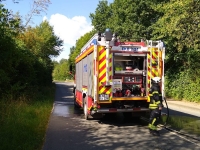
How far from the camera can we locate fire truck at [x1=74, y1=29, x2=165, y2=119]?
30.4ft

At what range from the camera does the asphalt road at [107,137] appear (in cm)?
689

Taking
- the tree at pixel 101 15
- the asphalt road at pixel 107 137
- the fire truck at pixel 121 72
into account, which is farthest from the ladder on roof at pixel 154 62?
the tree at pixel 101 15

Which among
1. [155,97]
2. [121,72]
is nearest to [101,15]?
[121,72]

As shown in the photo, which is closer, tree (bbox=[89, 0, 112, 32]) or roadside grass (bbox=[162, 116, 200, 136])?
roadside grass (bbox=[162, 116, 200, 136])

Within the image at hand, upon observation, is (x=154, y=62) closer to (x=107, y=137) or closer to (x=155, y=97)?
(x=155, y=97)

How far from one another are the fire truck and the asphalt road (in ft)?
2.12

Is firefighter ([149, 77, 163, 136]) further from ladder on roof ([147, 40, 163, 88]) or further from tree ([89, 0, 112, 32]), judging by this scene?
tree ([89, 0, 112, 32])

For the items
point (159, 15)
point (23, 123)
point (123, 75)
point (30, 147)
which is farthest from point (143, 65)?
point (159, 15)

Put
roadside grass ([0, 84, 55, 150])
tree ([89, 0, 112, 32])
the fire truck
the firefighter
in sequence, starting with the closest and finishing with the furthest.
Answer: roadside grass ([0, 84, 55, 150]), the firefighter, the fire truck, tree ([89, 0, 112, 32])

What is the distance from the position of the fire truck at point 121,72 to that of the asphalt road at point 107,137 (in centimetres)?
64

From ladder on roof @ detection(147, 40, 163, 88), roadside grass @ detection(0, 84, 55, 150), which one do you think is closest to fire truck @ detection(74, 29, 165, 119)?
ladder on roof @ detection(147, 40, 163, 88)

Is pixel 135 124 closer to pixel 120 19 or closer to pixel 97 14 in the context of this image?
pixel 120 19

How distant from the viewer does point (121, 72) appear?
32.2 ft

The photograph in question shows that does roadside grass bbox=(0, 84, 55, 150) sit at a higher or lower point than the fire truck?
lower
